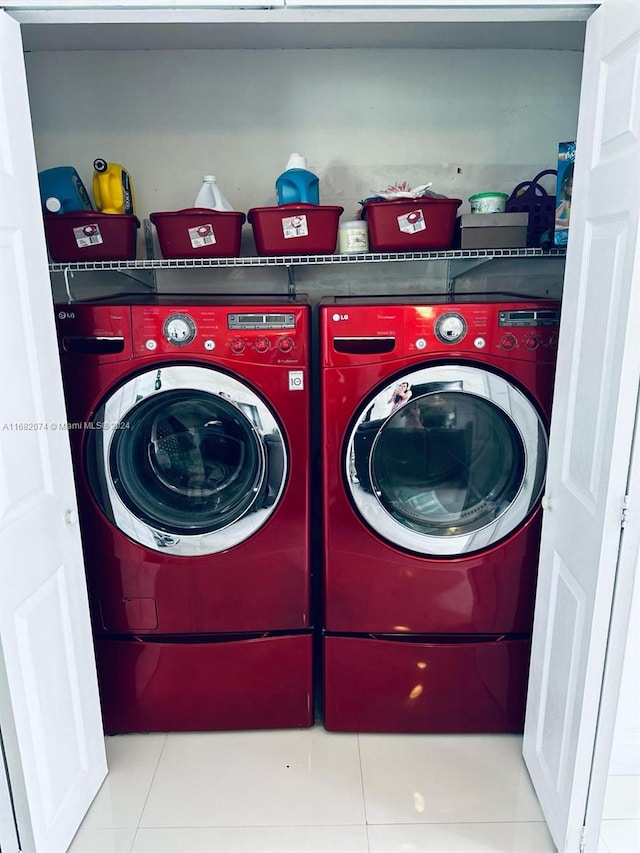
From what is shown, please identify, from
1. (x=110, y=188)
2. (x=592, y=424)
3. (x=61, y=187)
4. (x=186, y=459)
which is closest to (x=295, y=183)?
(x=110, y=188)

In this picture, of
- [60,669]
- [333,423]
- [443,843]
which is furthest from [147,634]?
[443,843]

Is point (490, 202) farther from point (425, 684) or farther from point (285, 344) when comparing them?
point (425, 684)

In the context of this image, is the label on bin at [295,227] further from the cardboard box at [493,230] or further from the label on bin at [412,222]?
the cardboard box at [493,230]

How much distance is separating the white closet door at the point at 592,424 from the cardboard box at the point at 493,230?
1.50 ft

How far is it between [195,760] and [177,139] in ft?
6.99

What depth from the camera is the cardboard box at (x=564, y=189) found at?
1.70 meters

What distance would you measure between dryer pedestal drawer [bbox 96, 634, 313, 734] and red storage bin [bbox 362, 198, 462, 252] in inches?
49.2

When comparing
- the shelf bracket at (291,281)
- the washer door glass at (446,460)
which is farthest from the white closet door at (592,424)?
the shelf bracket at (291,281)

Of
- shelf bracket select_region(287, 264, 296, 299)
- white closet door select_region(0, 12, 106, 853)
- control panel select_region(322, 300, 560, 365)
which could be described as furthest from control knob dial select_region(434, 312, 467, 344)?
white closet door select_region(0, 12, 106, 853)

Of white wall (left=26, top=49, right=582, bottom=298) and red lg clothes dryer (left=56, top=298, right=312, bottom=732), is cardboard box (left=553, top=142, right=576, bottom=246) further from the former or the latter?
red lg clothes dryer (left=56, top=298, right=312, bottom=732)

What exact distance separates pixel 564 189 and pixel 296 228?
78 centimetres

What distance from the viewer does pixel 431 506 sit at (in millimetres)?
1841

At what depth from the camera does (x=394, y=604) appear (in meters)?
1.85

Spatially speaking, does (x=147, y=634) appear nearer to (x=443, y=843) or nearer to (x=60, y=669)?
(x=60, y=669)
